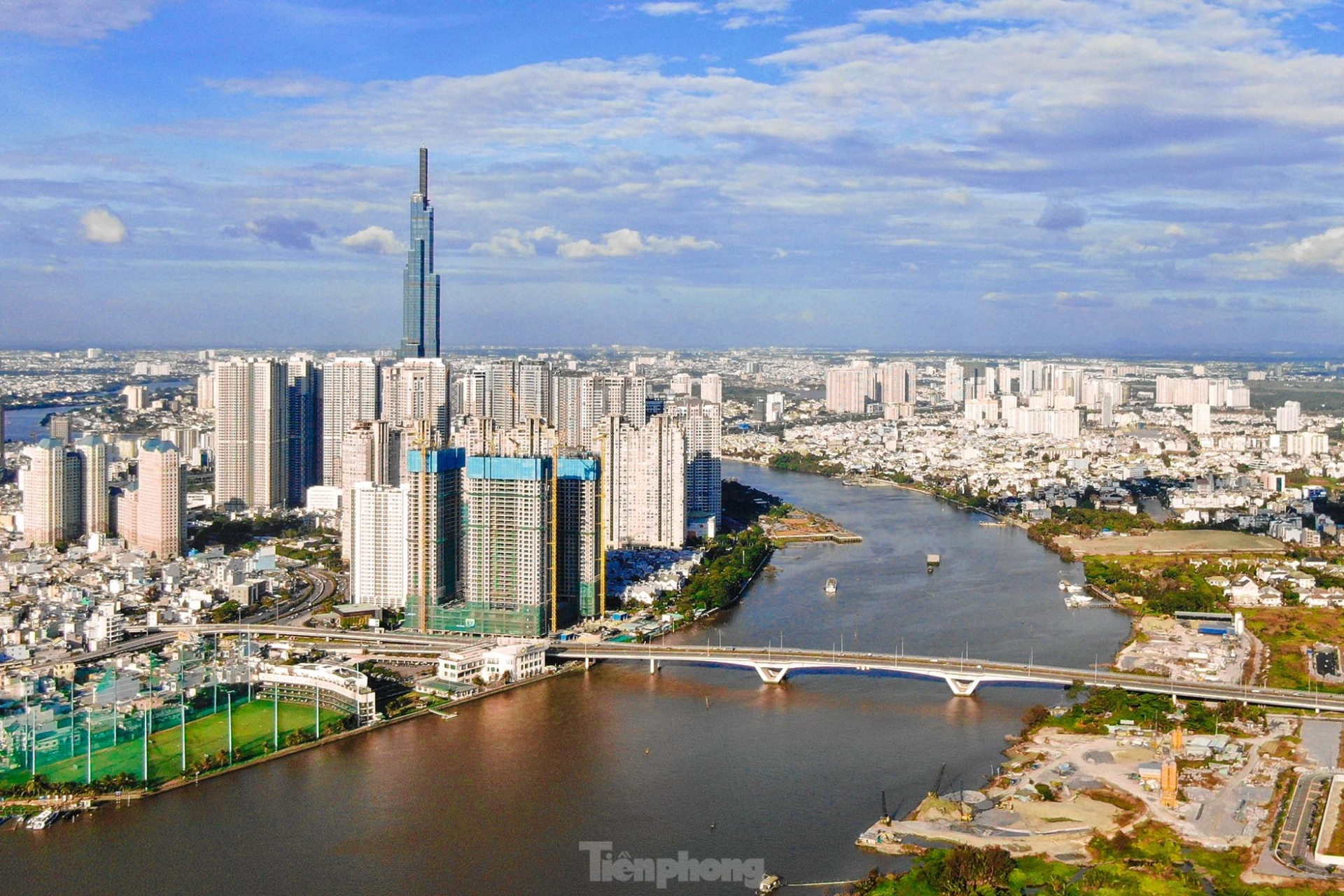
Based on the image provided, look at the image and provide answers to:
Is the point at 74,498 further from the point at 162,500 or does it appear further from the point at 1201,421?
the point at 1201,421

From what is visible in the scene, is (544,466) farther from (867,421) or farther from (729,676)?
(867,421)

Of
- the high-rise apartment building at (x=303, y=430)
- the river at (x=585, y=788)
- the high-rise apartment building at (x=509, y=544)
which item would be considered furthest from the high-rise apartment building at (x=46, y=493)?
the river at (x=585, y=788)

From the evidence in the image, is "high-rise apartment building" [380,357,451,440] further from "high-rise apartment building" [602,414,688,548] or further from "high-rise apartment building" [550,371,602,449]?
"high-rise apartment building" [602,414,688,548]

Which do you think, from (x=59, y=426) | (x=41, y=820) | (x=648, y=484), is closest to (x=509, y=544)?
(x=41, y=820)

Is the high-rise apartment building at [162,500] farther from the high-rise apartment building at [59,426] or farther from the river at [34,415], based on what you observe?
the river at [34,415]

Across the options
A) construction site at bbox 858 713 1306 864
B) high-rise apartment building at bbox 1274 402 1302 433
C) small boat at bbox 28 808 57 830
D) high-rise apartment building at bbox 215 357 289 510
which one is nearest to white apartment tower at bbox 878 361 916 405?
high-rise apartment building at bbox 1274 402 1302 433

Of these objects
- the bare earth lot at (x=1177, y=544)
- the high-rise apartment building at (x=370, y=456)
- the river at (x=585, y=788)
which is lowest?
the river at (x=585, y=788)
